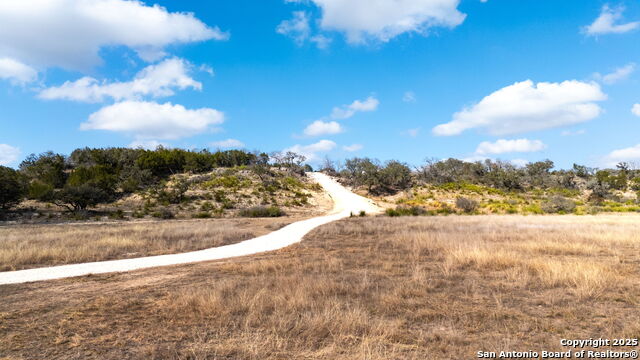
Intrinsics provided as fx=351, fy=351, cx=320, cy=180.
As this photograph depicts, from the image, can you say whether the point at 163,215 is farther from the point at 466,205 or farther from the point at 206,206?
the point at 466,205

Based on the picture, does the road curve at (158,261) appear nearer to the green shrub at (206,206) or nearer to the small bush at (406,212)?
the small bush at (406,212)

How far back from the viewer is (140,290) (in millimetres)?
7523

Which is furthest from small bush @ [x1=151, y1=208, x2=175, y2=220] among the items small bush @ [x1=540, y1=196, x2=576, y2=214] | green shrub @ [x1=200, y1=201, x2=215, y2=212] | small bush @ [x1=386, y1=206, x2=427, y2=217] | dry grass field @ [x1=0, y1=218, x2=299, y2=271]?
small bush @ [x1=540, y1=196, x2=576, y2=214]

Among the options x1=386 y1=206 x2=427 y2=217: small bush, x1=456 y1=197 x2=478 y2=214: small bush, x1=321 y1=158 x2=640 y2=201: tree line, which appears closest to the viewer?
x1=386 y1=206 x2=427 y2=217: small bush

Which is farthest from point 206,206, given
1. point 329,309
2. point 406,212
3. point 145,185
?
point 329,309

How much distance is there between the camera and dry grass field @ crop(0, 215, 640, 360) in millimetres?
4645

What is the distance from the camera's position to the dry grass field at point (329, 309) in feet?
15.2

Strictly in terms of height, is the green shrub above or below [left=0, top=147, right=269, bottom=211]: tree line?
below

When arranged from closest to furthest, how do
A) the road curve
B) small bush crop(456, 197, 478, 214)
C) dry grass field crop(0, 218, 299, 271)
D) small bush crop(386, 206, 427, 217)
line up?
the road curve → dry grass field crop(0, 218, 299, 271) → small bush crop(386, 206, 427, 217) → small bush crop(456, 197, 478, 214)

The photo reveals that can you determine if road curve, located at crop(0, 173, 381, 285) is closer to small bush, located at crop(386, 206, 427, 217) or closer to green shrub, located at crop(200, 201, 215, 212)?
small bush, located at crop(386, 206, 427, 217)

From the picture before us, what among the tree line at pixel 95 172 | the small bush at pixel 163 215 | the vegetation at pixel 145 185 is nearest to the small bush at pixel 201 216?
the vegetation at pixel 145 185

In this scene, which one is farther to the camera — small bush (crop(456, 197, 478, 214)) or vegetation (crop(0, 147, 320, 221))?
small bush (crop(456, 197, 478, 214))

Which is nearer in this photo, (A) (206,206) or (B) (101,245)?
(B) (101,245)

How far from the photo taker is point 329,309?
582 centimetres
